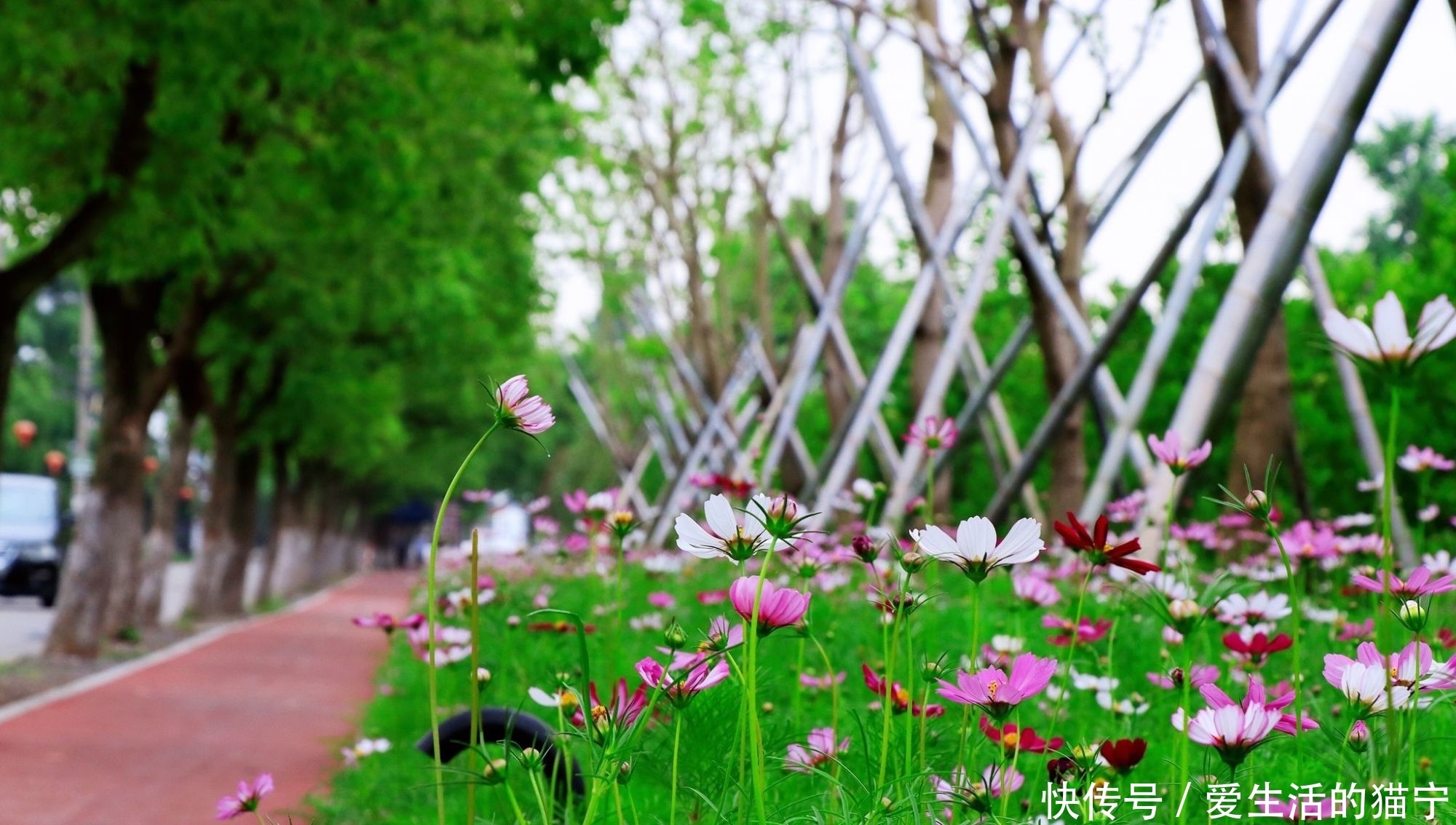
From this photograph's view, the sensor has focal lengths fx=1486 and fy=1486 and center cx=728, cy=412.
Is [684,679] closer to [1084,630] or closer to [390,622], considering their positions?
[1084,630]

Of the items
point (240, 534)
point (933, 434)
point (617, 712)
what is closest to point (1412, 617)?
point (617, 712)

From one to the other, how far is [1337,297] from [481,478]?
44532 mm

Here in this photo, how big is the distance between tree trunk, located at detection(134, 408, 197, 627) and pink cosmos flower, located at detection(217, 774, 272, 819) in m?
16.5

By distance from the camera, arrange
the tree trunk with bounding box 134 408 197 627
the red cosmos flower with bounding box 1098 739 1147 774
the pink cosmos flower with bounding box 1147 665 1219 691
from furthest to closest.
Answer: the tree trunk with bounding box 134 408 197 627, the pink cosmos flower with bounding box 1147 665 1219 691, the red cosmos flower with bounding box 1098 739 1147 774

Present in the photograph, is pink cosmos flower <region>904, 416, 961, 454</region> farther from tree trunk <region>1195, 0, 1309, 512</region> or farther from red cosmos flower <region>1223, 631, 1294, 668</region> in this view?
tree trunk <region>1195, 0, 1309, 512</region>

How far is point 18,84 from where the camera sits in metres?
11.0

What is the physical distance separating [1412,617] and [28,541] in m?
24.6

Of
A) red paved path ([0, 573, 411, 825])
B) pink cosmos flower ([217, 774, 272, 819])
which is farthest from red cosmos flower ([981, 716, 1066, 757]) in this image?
red paved path ([0, 573, 411, 825])

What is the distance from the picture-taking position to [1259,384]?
954 cm

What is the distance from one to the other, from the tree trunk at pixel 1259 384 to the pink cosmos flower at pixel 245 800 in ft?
25.5

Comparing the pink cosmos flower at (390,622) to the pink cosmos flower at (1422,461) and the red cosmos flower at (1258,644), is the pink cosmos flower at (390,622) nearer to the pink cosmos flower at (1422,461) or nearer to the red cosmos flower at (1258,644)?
the red cosmos flower at (1258,644)

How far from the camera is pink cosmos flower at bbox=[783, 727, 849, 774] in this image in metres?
2.29

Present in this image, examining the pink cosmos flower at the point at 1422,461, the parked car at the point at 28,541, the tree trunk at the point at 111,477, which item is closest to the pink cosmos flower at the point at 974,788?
the pink cosmos flower at the point at 1422,461

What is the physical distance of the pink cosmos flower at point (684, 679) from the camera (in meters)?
1.92
